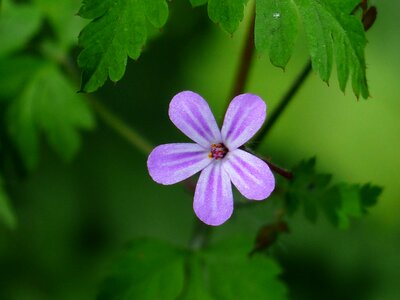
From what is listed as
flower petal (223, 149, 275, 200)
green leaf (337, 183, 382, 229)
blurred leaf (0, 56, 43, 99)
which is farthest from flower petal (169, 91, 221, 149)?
blurred leaf (0, 56, 43, 99)

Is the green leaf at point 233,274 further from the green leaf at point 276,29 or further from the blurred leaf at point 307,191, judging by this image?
the green leaf at point 276,29

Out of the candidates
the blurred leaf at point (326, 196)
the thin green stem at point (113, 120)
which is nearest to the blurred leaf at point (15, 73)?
the thin green stem at point (113, 120)

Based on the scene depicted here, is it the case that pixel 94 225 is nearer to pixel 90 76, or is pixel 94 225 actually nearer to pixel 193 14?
pixel 193 14

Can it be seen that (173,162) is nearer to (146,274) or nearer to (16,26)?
(146,274)

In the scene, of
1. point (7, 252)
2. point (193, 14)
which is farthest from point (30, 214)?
point (193, 14)

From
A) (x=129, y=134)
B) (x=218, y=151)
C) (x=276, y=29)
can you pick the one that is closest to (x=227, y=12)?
(x=276, y=29)

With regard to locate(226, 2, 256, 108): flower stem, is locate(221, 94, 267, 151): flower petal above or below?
above

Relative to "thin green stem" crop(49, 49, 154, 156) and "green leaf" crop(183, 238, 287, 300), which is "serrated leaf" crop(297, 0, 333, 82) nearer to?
"green leaf" crop(183, 238, 287, 300)
